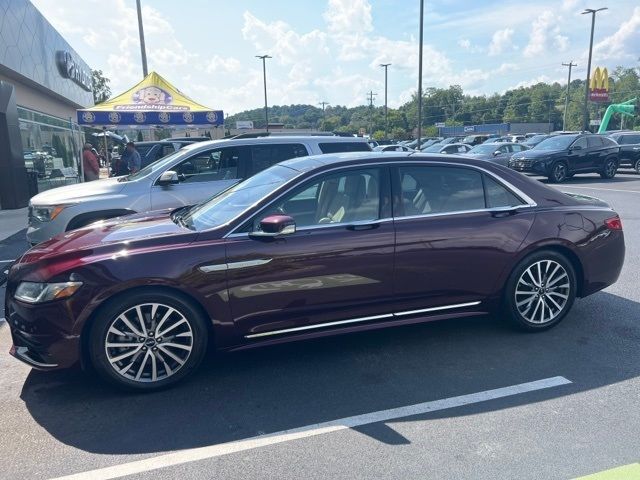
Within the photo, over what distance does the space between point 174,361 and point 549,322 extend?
3251 millimetres

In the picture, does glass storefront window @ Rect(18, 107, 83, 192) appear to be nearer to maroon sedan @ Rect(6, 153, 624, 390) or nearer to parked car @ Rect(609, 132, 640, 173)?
maroon sedan @ Rect(6, 153, 624, 390)

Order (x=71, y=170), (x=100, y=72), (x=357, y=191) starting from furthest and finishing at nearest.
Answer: (x=100, y=72) < (x=71, y=170) < (x=357, y=191)

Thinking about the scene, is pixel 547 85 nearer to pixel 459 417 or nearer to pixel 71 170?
pixel 71 170

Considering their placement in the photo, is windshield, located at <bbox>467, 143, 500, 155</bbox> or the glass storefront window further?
windshield, located at <bbox>467, 143, 500, 155</bbox>

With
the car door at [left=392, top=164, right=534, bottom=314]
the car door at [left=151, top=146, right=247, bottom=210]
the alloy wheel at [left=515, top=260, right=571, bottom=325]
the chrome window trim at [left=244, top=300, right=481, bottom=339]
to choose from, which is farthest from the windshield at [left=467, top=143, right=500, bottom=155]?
the chrome window trim at [left=244, top=300, right=481, bottom=339]

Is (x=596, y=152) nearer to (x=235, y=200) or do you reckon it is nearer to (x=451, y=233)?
(x=451, y=233)

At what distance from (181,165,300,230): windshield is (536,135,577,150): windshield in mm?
17232

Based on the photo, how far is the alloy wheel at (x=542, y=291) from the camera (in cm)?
447

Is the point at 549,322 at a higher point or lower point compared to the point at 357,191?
lower

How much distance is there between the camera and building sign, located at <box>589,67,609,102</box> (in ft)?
163

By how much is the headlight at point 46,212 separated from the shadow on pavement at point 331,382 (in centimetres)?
314

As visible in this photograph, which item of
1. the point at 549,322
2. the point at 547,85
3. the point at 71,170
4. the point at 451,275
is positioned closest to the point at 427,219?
the point at 451,275

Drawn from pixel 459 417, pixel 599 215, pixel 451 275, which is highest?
pixel 599 215

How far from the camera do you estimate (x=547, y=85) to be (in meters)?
137
